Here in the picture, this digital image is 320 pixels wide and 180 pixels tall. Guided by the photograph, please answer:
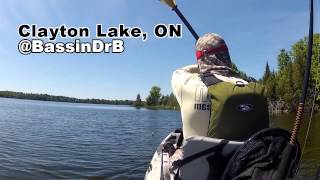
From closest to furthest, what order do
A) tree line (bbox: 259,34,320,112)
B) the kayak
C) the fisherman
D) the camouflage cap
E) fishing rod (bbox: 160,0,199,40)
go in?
the kayak
the fisherman
the camouflage cap
fishing rod (bbox: 160,0,199,40)
tree line (bbox: 259,34,320,112)

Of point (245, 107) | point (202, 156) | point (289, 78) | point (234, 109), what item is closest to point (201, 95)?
point (234, 109)

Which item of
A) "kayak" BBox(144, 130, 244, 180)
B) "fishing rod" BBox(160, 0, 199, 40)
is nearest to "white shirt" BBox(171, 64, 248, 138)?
"kayak" BBox(144, 130, 244, 180)

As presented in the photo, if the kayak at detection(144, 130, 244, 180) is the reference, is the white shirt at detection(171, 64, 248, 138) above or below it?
above

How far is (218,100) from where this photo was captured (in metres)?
4.27

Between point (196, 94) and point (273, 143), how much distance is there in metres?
0.93

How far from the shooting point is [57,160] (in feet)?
58.7

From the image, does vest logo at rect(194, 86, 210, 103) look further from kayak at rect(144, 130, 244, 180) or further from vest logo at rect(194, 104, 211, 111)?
kayak at rect(144, 130, 244, 180)

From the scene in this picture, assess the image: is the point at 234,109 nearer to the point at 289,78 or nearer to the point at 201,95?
the point at 201,95

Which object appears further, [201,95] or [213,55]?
[213,55]

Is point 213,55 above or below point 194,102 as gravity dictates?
above

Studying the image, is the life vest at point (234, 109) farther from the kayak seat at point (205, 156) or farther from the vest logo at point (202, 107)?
the kayak seat at point (205, 156)

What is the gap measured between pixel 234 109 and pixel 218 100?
0.63 feet

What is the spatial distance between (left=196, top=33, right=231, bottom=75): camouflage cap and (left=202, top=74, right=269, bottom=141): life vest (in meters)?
0.21

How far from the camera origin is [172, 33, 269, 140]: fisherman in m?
4.29
